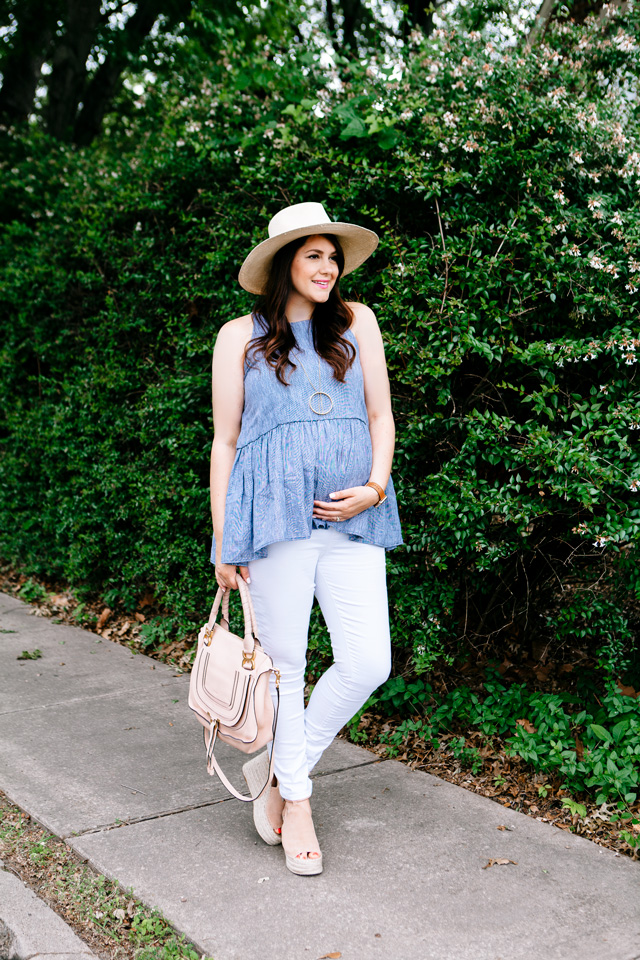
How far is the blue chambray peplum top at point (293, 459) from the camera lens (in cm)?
270

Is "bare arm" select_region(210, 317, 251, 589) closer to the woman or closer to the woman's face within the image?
the woman

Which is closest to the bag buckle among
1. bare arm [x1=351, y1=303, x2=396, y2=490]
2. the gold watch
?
the gold watch

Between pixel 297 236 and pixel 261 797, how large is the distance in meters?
1.96

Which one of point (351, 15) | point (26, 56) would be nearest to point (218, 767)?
point (26, 56)

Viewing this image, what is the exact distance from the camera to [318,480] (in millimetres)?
2732

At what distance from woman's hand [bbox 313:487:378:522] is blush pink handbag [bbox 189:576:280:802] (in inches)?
14.1

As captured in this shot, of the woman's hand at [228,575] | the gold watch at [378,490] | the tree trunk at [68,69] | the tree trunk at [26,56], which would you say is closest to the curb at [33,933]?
the woman's hand at [228,575]

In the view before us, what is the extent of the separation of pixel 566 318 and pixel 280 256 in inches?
51.2

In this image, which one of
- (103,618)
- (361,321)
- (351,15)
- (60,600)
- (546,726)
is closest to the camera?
(361,321)

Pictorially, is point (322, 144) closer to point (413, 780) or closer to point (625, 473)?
point (625, 473)

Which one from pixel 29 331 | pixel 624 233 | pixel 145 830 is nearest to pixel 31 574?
pixel 29 331

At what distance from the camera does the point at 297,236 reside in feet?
9.30

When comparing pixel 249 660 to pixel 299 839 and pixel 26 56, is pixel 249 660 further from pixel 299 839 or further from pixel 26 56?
pixel 26 56

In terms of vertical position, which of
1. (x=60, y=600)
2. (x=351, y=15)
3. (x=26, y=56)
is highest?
(x=351, y=15)
